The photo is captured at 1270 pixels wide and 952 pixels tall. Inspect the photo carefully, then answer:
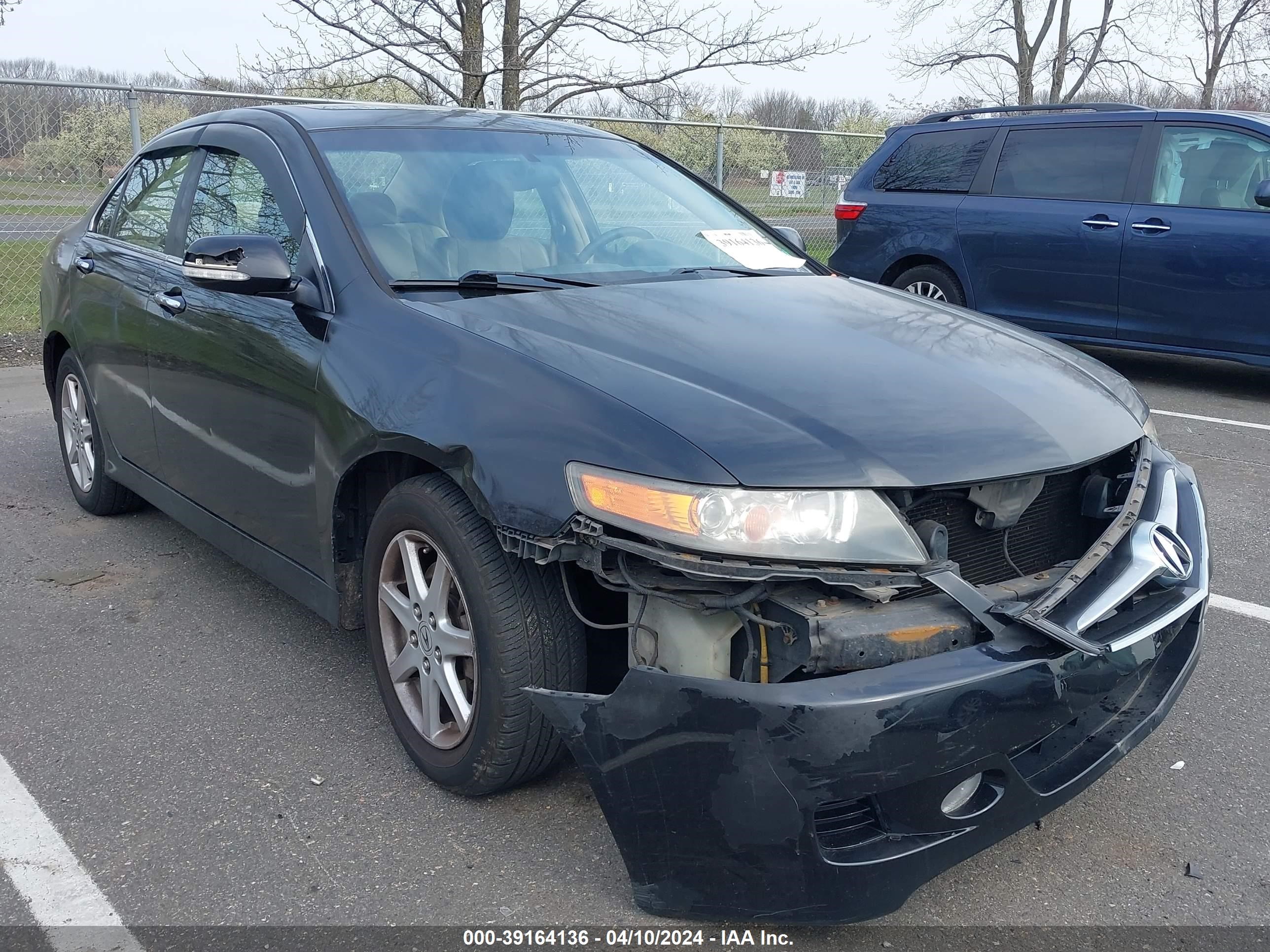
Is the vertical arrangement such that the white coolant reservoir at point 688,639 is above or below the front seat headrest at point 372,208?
below

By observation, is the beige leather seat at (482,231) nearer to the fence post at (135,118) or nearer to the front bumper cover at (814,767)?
the front bumper cover at (814,767)

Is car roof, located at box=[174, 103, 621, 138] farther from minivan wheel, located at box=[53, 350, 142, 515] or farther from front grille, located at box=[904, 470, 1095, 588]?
front grille, located at box=[904, 470, 1095, 588]

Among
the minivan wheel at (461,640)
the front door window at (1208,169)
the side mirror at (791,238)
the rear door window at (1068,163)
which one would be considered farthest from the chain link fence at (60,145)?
the minivan wheel at (461,640)

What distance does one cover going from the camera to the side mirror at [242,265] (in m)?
2.91

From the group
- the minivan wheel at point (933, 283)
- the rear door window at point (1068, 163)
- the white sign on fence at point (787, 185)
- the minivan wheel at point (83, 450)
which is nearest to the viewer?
the minivan wheel at point (83, 450)

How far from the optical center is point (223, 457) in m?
3.43

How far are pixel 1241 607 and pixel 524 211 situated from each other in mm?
2732

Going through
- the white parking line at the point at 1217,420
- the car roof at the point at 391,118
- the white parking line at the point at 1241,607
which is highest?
the car roof at the point at 391,118

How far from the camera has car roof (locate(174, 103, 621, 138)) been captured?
3449mm

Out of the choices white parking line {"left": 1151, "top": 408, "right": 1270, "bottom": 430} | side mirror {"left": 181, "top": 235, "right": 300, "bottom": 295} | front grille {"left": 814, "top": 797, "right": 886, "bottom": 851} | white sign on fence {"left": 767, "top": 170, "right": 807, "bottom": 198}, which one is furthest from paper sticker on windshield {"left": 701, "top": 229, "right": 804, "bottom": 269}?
white sign on fence {"left": 767, "top": 170, "right": 807, "bottom": 198}

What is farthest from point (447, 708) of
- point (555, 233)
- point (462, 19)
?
point (462, 19)

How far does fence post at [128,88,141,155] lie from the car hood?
7564 millimetres

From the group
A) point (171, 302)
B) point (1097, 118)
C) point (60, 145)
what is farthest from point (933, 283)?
point (60, 145)

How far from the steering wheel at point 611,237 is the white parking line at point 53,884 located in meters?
1.96
